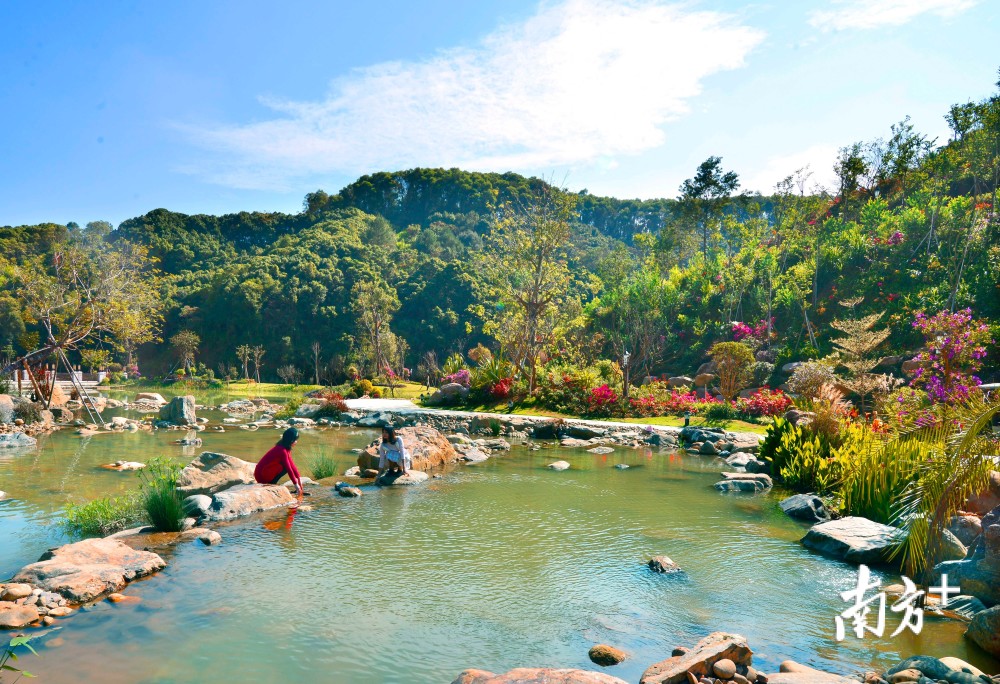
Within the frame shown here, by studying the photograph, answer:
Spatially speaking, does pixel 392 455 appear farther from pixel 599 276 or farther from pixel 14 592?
pixel 599 276

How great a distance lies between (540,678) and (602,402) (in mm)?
18201

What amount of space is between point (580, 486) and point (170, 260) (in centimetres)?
6965

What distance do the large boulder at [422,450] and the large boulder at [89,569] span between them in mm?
6120

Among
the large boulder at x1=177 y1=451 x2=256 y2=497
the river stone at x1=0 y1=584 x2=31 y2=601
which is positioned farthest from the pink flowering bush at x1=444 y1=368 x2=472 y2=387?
the river stone at x1=0 y1=584 x2=31 y2=601

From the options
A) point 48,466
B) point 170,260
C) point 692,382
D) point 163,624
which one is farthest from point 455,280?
point 163,624

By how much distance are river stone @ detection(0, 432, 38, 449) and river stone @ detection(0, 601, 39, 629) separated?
13.0m

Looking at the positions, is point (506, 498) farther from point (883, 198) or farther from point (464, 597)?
point (883, 198)

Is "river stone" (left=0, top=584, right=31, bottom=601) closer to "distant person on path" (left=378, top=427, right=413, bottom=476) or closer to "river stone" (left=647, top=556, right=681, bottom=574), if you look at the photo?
"river stone" (left=647, top=556, right=681, bottom=574)

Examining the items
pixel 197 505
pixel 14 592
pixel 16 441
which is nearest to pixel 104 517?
pixel 197 505

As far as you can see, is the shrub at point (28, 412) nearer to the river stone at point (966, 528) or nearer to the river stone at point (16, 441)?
the river stone at point (16, 441)

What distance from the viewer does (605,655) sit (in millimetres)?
4973

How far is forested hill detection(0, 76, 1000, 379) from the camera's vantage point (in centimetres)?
2583

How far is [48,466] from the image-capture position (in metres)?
13.3

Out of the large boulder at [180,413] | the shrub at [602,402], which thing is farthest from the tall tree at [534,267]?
the large boulder at [180,413]
